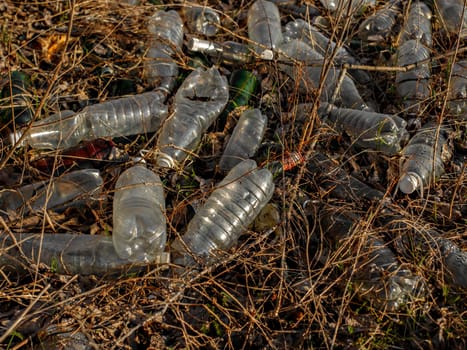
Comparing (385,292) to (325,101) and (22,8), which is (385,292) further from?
(22,8)


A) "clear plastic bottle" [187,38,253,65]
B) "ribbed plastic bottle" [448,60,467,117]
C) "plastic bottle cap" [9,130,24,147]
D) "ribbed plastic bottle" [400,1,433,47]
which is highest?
"ribbed plastic bottle" [400,1,433,47]

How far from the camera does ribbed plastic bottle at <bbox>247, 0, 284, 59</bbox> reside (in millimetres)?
4441

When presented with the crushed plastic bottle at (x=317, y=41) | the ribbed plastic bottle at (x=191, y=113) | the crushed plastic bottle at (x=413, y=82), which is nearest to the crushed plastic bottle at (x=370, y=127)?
the crushed plastic bottle at (x=413, y=82)

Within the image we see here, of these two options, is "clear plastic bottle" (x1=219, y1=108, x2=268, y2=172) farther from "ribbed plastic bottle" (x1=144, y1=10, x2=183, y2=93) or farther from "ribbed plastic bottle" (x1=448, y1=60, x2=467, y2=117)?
"ribbed plastic bottle" (x1=448, y1=60, x2=467, y2=117)

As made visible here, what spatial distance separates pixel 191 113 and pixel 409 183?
1.36 m

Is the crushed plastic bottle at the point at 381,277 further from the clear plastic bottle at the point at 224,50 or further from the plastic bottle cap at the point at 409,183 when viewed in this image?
the clear plastic bottle at the point at 224,50

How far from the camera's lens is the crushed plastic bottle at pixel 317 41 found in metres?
4.37

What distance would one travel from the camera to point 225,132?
3908 mm

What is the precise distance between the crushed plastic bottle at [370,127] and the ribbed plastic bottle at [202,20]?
45.9 inches

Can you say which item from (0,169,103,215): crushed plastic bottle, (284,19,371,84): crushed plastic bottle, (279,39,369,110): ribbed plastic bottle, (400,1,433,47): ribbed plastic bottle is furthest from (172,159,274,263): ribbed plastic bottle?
(400,1,433,47): ribbed plastic bottle

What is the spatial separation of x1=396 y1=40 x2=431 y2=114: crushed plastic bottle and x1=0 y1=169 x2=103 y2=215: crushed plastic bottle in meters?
2.04

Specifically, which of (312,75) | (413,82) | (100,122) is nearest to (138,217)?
(100,122)

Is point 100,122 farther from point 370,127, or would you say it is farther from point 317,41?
point 317,41

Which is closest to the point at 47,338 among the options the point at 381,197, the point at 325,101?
the point at 381,197
